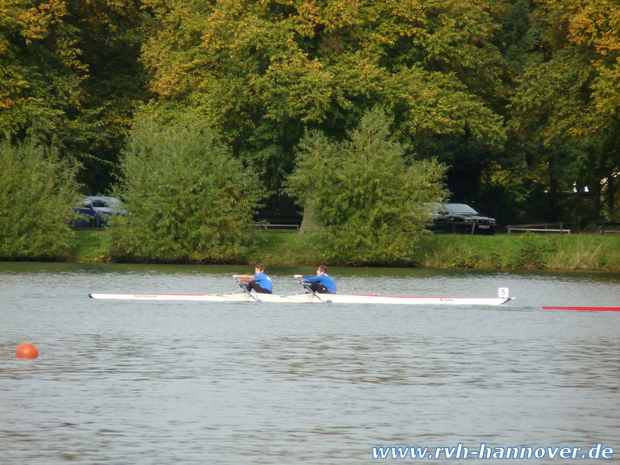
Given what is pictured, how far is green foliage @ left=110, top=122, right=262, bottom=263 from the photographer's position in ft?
175

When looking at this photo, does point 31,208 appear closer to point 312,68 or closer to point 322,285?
point 312,68

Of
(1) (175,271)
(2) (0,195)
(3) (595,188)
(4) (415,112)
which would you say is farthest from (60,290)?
(3) (595,188)

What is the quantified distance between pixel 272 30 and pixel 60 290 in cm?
1946

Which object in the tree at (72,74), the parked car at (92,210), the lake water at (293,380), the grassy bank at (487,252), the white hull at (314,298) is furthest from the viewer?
the parked car at (92,210)

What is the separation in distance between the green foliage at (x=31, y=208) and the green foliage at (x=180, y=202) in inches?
107

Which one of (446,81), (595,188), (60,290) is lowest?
(60,290)

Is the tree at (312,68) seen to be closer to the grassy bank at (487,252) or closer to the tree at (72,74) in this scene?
the tree at (72,74)

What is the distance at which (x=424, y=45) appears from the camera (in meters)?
54.8

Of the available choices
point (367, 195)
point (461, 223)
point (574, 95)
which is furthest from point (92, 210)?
point (574, 95)

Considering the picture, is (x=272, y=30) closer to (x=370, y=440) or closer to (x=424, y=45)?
(x=424, y=45)

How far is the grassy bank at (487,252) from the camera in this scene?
173 feet

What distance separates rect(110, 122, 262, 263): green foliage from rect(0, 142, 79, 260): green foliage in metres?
2.71

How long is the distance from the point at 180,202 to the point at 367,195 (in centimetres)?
890

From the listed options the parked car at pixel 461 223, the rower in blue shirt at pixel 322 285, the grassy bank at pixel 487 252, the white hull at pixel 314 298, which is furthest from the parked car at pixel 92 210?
the rower in blue shirt at pixel 322 285
